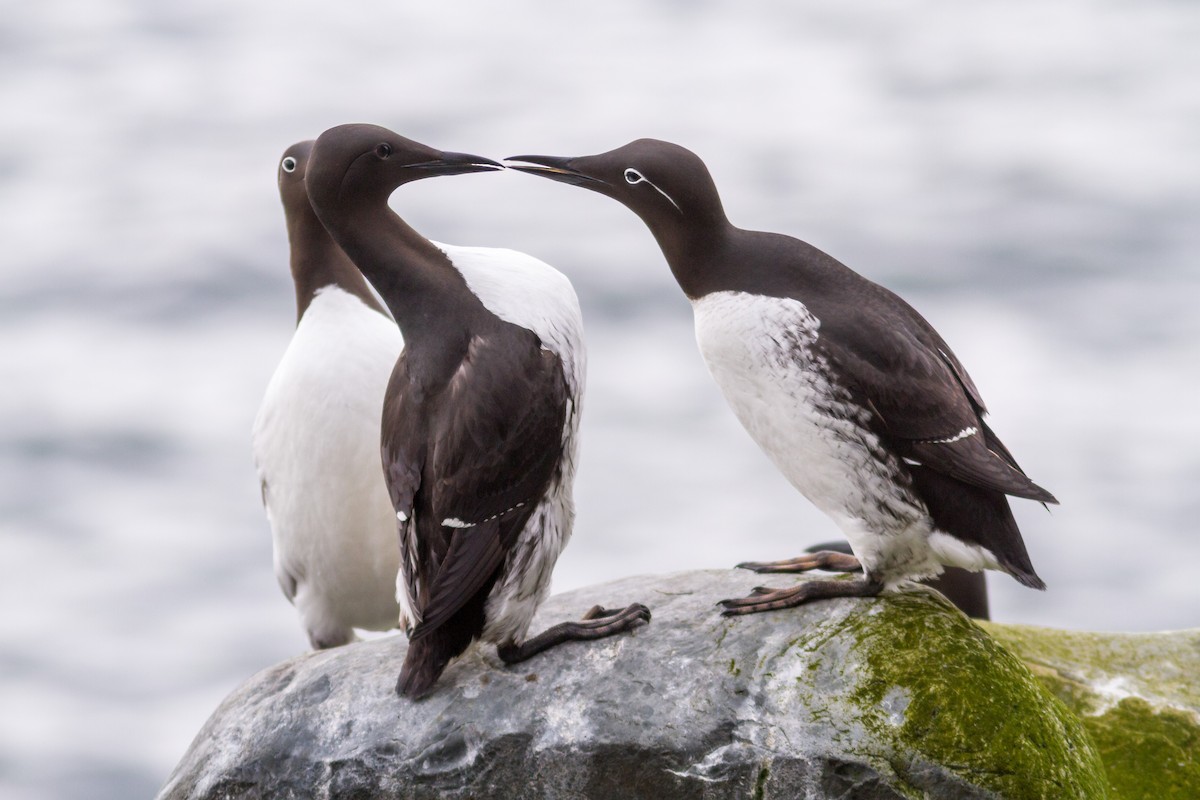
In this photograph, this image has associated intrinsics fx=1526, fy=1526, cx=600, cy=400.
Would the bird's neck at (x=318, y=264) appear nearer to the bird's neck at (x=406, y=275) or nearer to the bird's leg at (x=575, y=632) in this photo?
the bird's neck at (x=406, y=275)

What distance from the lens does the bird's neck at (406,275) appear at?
17.4ft

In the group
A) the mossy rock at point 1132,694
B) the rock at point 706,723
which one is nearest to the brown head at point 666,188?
the rock at point 706,723

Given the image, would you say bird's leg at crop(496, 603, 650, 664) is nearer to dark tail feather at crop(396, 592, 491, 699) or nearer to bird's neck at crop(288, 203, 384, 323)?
dark tail feather at crop(396, 592, 491, 699)

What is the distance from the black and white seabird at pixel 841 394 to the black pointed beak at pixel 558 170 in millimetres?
76

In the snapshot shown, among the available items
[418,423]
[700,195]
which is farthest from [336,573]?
[700,195]

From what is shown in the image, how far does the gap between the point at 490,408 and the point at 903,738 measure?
1.71m

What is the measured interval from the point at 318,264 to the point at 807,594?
3.15m

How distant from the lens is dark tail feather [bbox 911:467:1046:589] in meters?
5.21

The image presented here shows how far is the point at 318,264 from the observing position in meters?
7.31

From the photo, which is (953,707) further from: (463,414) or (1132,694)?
(1132,694)

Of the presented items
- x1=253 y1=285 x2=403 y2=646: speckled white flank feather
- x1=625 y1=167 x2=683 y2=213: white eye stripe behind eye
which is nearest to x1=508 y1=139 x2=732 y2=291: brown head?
x1=625 y1=167 x2=683 y2=213: white eye stripe behind eye

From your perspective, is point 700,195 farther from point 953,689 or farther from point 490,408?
point 953,689

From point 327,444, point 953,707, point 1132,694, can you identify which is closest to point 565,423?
point 953,707

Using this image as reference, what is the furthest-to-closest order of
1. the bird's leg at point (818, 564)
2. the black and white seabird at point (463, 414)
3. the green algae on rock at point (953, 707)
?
the bird's leg at point (818, 564), the black and white seabird at point (463, 414), the green algae on rock at point (953, 707)
